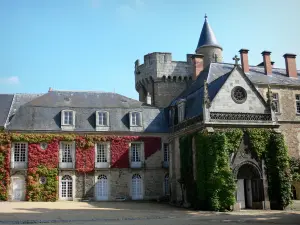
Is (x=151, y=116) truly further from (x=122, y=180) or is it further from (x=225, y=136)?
(x=225, y=136)

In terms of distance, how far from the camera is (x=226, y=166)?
72.0 ft

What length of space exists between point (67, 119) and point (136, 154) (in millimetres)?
6119

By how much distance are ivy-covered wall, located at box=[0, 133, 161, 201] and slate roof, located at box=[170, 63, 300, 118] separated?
5.69 meters

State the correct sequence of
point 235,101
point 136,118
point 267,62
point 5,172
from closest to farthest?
point 235,101
point 5,172
point 136,118
point 267,62

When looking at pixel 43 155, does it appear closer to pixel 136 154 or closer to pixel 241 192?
pixel 136 154

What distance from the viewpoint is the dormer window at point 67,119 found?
99.2 feet

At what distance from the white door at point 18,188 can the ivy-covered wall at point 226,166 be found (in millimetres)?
12688

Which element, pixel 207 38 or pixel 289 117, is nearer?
pixel 289 117

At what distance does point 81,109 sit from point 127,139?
4493 mm

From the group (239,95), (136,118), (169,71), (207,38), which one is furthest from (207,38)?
(239,95)

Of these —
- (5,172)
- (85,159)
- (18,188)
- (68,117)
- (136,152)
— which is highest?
(68,117)

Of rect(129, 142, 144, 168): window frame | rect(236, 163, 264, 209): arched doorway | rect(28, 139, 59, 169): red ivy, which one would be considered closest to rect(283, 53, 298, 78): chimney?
rect(236, 163, 264, 209): arched doorway

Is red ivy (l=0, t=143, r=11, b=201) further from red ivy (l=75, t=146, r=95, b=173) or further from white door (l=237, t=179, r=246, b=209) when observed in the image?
white door (l=237, t=179, r=246, b=209)

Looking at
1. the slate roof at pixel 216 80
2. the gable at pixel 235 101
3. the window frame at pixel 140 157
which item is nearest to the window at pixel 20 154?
the window frame at pixel 140 157
